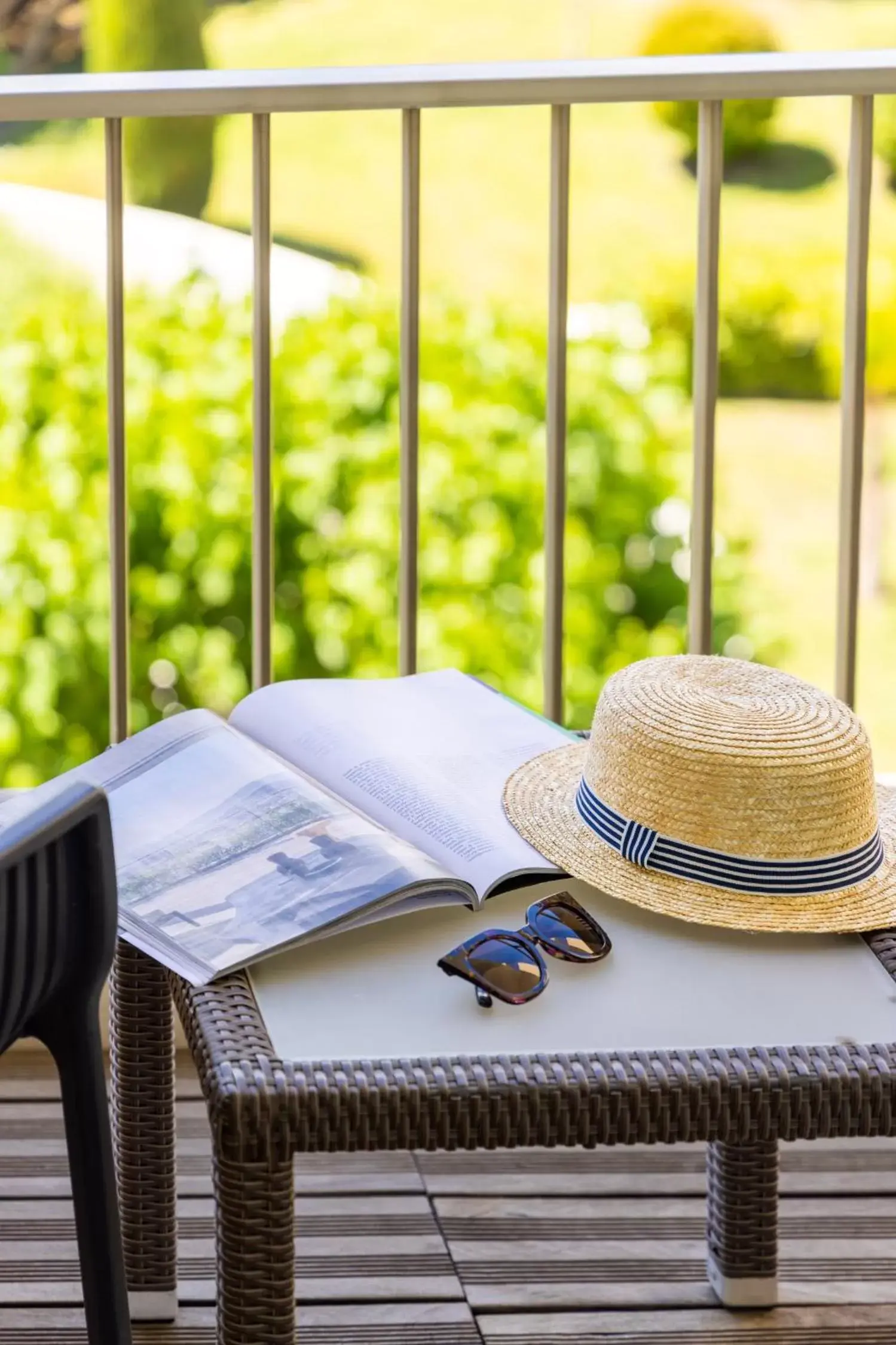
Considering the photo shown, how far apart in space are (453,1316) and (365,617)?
4.40ft

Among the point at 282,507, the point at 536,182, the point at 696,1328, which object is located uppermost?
the point at 536,182

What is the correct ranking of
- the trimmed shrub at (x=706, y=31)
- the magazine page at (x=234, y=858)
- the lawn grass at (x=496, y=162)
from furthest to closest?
the trimmed shrub at (x=706, y=31), the lawn grass at (x=496, y=162), the magazine page at (x=234, y=858)

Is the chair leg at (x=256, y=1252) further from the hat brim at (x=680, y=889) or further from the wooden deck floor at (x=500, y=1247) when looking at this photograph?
the wooden deck floor at (x=500, y=1247)

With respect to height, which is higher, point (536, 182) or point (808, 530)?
point (536, 182)

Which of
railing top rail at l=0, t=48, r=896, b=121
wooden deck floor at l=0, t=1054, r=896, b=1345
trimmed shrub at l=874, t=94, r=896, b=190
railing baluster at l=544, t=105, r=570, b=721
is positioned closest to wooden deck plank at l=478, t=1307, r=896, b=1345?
wooden deck floor at l=0, t=1054, r=896, b=1345

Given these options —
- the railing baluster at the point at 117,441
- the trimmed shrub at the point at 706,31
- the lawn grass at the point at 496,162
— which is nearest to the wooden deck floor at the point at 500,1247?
the railing baluster at the point at 117,441

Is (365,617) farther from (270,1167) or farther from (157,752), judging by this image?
(270,1167)

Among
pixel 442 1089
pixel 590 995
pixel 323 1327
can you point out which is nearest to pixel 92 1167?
pixel 442 1089

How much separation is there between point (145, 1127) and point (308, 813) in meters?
0.42

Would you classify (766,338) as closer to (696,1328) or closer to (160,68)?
(160,68)

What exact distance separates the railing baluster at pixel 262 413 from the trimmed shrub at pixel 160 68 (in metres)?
7.05

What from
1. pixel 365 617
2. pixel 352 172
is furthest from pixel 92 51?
pixel 365 617

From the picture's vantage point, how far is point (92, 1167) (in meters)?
1.01

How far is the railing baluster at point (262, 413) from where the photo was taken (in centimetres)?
189
